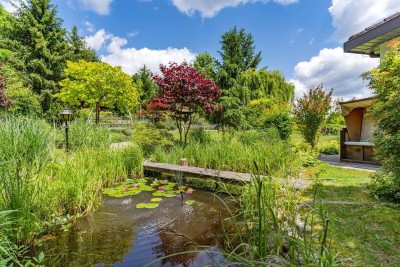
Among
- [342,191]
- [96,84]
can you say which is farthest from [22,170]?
[96,84]

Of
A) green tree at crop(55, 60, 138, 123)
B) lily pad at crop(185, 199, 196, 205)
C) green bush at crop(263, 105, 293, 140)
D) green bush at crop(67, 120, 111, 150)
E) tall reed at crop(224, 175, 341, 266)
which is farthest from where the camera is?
green tree at crop(55, 60, 138, 123)

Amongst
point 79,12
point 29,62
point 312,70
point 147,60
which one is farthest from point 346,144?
point 147,60

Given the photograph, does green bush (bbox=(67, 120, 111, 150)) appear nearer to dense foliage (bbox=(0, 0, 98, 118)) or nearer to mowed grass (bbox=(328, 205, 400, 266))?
mowed grass (bbox=(328, 205, 400, 266))

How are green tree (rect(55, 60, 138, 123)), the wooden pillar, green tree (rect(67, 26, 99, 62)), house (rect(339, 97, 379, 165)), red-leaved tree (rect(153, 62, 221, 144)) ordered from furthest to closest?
green tree (rect(67, 26, 99, 62)) < green tree (rect(55, 60, 138, 123)) < red-leaved tree (rect(153, 62, 221, 144)) < the wooden pillar < house (rect(339, 97, 379, 165))

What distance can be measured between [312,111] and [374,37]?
263 cm

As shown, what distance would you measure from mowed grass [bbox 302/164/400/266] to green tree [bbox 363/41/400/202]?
12.3 inches

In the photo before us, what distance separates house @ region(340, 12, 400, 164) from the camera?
21.2 ft

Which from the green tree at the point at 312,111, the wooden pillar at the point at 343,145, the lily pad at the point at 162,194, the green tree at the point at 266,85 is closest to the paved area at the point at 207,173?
the lily pad at the point at 162,194

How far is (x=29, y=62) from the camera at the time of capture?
63.0 feet

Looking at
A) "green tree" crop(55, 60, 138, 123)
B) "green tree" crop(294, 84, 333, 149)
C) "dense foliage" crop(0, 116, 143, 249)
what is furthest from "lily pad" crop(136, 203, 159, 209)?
"green tree" crop(55, 60, 138, 123)

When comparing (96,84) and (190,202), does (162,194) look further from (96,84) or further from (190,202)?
(96,84)

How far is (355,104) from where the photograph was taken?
22.5ft

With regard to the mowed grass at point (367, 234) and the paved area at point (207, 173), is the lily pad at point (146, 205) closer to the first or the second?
the paved area at point (207, 173)

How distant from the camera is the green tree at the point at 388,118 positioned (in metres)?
3.16
